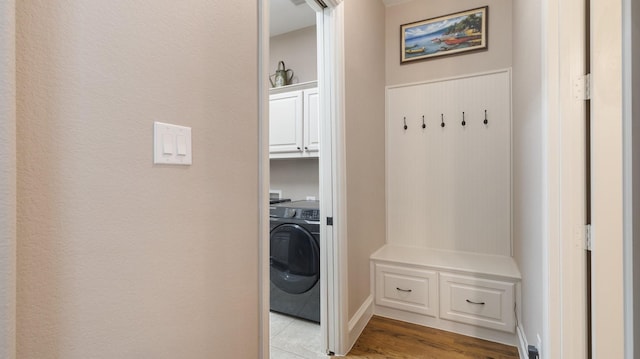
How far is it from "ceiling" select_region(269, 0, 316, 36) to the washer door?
77.7 inches

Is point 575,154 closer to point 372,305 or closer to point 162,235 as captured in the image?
point 162,235

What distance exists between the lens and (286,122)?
2.81 m

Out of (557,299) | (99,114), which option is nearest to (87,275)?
(99,114)

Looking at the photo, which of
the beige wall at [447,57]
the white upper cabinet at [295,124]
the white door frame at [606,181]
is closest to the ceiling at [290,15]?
the beige wall at [447,57]

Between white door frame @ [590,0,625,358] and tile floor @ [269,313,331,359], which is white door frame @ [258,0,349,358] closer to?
tile floor @ [269,313,331,359]

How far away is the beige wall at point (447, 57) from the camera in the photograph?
238 centimetres

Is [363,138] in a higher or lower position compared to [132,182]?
higher

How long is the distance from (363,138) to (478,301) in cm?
142

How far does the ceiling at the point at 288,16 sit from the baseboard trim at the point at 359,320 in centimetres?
260

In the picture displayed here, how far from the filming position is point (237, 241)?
1081 mm

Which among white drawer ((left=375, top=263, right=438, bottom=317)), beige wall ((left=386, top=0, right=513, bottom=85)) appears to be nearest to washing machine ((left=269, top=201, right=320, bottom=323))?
white drawer ((left=375, top=263, right=438, bottom=317))

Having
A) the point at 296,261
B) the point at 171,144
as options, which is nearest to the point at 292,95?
the point at 296,261

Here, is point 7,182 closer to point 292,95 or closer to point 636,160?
point 636,160

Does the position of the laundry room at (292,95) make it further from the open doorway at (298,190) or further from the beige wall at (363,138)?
the beige wall at (363,138)
